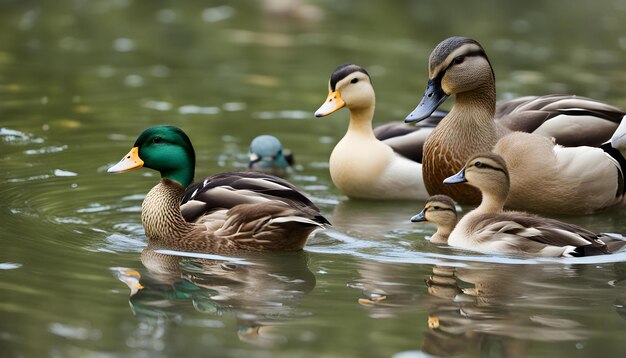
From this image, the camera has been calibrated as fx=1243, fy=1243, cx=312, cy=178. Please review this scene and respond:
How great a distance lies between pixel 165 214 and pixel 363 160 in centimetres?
269

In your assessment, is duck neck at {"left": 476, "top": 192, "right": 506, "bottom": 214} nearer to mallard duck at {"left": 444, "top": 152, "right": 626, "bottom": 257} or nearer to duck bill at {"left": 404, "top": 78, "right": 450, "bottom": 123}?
mallard duck at {"left": 444, "top": 152, "right": 626, "bottom": 257}

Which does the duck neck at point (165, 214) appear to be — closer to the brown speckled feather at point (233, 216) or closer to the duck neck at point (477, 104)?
the brown speckled feather at point (233, 216)

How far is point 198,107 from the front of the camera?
14.6 m

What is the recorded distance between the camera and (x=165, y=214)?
900 centimetres

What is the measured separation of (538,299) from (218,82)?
370 inches

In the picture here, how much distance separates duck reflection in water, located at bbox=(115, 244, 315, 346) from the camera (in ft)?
23.4

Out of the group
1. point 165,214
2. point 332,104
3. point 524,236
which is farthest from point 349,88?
point 524,236

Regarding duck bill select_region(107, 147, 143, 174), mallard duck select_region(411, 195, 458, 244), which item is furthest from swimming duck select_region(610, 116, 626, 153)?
duck bill select_region(107, 147, 143, 174)

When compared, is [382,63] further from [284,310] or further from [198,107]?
[284,310]

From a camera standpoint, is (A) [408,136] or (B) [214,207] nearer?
(B) [214,207]

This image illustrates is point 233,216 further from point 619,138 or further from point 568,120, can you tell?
point 568,120

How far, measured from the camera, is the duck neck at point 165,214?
29.4 feet

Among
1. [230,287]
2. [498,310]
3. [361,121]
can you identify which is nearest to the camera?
[498,310]

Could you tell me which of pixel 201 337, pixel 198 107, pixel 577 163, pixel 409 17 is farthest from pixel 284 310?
pixel 409 17
